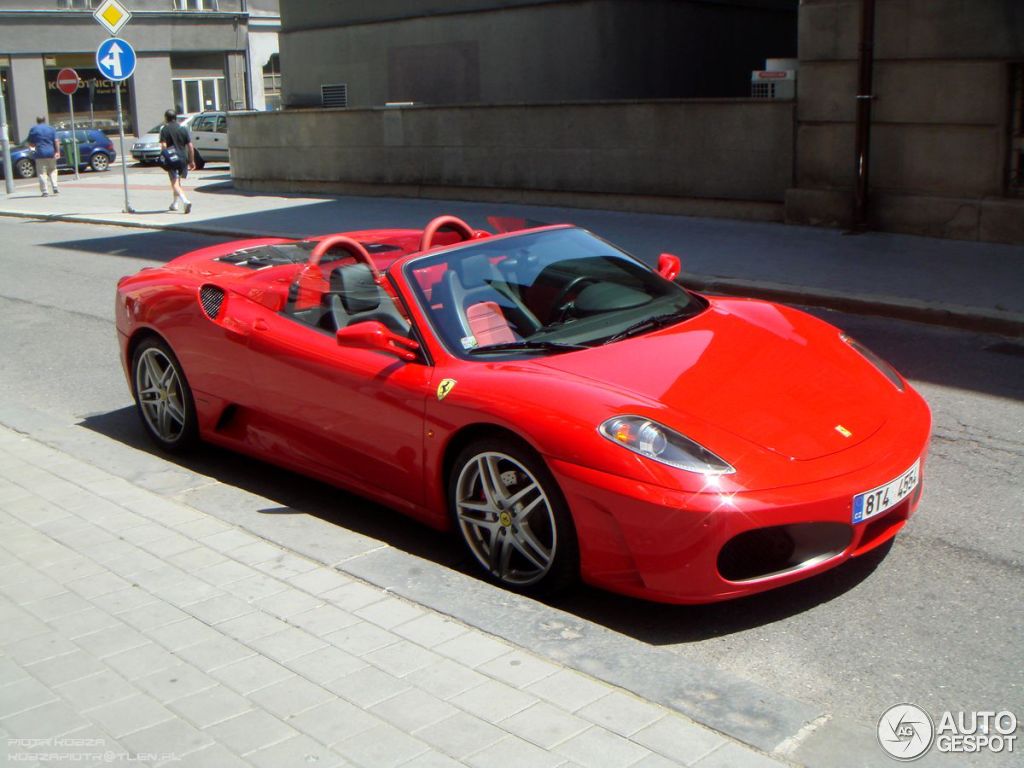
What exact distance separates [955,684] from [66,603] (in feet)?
10.0

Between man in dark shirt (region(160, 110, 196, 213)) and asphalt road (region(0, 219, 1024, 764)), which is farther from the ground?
man in dark shirt (region(160, 110, 196, 213))

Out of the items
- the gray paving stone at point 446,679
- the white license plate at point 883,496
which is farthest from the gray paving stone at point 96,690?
the white license plate at point 883,496

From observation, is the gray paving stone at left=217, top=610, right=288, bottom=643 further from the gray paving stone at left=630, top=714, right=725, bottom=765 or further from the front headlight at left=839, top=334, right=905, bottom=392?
the front headlight at left=839, top=334, right=905, bottom=392

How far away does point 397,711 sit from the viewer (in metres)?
3.37

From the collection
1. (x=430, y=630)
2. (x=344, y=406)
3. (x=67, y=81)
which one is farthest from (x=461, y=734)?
(x=67, y=81)

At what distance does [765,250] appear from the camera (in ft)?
42.4

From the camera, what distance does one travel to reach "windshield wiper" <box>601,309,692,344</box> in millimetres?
4988

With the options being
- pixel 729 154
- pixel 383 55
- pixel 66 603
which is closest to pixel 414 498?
pixel 66 603

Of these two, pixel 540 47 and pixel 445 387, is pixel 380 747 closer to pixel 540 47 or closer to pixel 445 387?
pixel 445 387

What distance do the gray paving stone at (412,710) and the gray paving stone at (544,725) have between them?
0.65ft

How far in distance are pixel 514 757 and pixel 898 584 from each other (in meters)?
2.05

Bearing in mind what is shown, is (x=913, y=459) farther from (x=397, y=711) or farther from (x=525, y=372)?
(x=397, y=711)

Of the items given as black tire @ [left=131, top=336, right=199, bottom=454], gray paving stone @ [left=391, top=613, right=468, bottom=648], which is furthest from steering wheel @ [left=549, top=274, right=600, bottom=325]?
black tire @ [left=131, top=336, right=199, bottom=454]

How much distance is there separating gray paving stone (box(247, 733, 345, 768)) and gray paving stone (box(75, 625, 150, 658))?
3.00 feet
